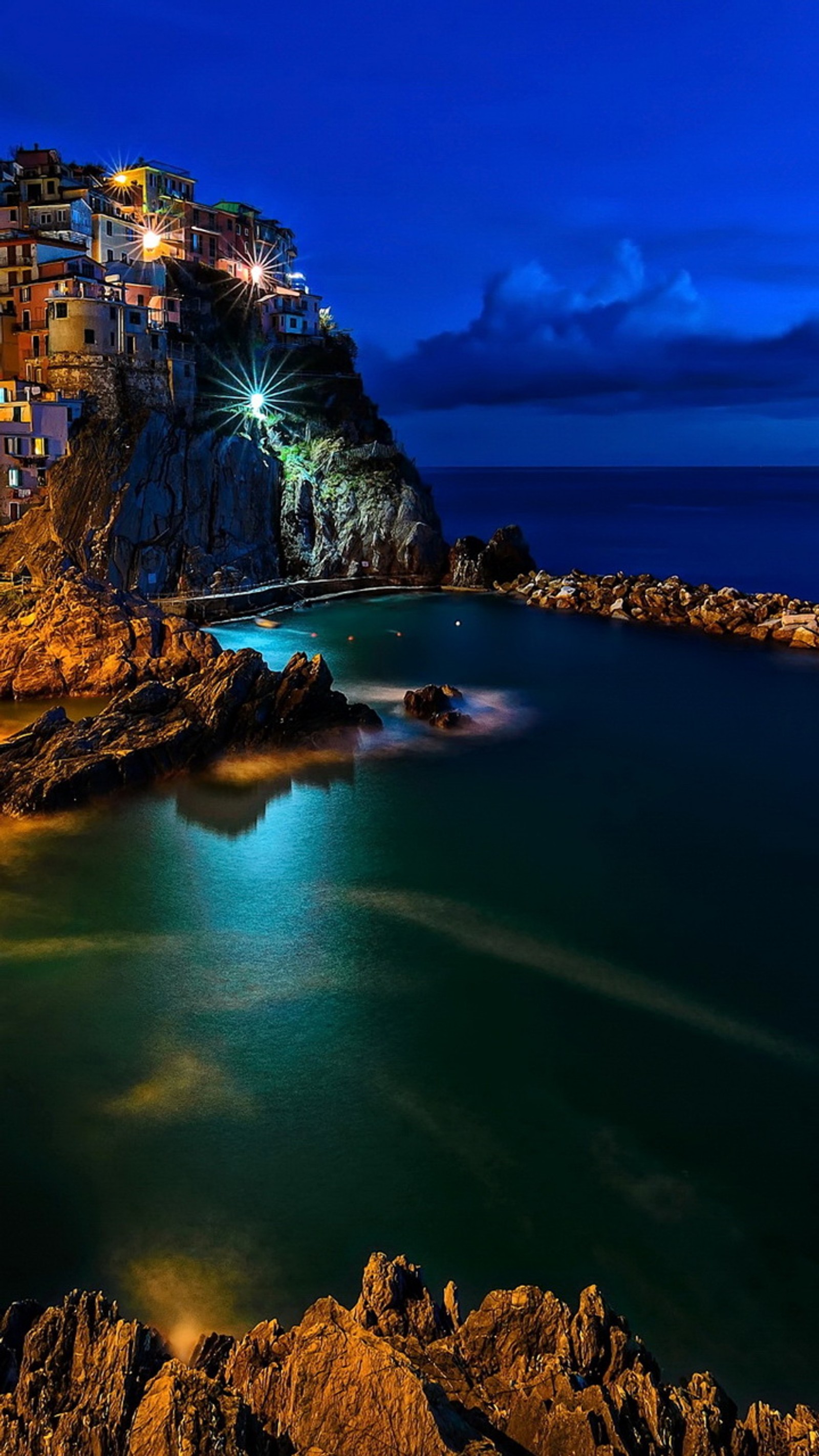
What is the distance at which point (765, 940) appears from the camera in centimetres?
2278

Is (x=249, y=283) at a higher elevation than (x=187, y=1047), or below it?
higher

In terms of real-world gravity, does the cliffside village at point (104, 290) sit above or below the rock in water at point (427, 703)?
above

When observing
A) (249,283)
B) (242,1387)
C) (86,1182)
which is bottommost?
(86,1182)

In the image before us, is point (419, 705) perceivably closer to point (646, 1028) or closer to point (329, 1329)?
point (646, 1028)

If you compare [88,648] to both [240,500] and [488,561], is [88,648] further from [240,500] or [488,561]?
[488,561]

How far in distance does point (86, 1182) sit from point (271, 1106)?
3081mm

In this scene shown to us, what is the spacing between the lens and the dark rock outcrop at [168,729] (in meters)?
28.9

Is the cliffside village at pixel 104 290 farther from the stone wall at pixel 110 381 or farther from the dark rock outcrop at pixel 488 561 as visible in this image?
the dark rock outcrop at pixel 488 561

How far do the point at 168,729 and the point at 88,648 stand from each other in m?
9.85

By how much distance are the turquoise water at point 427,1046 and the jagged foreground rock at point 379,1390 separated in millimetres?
2798

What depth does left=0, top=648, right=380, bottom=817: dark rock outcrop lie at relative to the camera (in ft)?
94.9

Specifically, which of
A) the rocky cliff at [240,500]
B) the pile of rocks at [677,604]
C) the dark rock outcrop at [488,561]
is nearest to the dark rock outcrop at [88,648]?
the rocky cliff at [240,500]

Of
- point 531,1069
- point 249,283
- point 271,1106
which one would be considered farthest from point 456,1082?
point 249,283

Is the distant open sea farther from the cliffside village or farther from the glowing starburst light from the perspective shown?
the cliffside village
